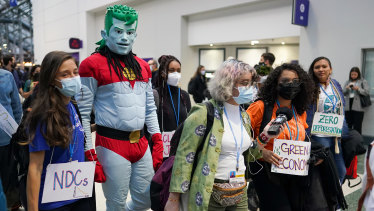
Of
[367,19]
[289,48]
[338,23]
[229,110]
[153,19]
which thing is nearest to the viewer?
[229,110]

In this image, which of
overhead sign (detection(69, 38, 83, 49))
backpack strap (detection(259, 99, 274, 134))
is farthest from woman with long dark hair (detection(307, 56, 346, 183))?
overhead sign (detection(69, 38, 83, 49))

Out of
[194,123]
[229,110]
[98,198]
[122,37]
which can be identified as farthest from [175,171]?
[98,198]

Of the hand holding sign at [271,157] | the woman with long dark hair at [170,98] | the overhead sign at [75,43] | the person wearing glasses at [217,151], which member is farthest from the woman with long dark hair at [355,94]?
the overhead sign at [75,43]

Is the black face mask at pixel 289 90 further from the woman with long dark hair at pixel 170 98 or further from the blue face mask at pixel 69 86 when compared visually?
the blue face mask at pixel 69 86

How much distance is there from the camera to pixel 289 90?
238cm

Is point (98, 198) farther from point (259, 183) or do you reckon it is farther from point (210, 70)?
point (210, 70)

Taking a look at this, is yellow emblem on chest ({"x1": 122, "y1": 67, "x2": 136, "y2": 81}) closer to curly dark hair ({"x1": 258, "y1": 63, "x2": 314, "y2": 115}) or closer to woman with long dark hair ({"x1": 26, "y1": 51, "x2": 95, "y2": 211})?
woman with long dark hair ({"x1": 26, "y1": 51, "x2": 95, "y2": 211})

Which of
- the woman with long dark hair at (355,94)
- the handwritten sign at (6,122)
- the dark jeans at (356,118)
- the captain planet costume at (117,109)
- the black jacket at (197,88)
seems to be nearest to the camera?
the captain planet costume at (117,109)

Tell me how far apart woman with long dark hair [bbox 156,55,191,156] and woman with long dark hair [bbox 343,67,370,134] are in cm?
435

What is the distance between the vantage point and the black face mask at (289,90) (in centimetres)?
238

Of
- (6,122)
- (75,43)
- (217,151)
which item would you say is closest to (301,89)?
(217,151)

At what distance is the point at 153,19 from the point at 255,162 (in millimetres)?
10280

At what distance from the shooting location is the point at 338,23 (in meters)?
6.74

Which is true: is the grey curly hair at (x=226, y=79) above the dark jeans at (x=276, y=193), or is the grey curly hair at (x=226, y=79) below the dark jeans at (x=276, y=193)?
above
